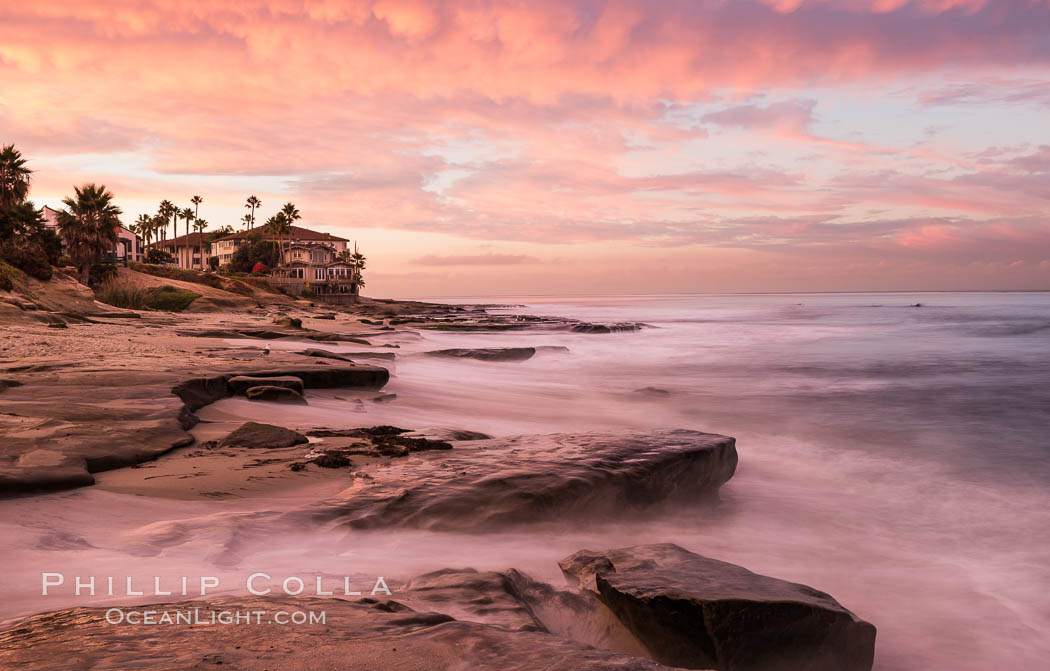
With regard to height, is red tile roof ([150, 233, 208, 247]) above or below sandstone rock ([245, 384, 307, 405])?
above

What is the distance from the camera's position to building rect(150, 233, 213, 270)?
126 metres

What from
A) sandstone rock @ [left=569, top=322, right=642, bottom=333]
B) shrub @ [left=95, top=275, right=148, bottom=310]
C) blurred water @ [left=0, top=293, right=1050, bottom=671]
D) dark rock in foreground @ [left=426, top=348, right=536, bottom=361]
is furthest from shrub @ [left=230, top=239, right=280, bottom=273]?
blurred water @ [left=0, top=293, right=1050, bottom=671]

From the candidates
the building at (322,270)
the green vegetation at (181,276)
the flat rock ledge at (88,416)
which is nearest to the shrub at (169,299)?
the green vegetation at (181,276)

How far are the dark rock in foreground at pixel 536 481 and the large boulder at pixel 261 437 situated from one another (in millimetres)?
1161

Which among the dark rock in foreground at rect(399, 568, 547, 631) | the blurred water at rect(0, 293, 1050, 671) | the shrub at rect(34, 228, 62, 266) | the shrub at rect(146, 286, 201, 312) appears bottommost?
the blurred water at rect(0, 293, 1050, 671)

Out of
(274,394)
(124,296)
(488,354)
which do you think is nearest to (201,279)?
(124,296)

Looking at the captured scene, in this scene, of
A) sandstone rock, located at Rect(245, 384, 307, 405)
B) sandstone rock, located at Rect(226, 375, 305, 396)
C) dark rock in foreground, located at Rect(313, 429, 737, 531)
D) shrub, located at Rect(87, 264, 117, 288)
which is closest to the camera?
dark rock in foreground, located at Rect(313, 429, 737, 531)

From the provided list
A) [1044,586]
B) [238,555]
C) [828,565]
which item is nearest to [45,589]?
[238,555]

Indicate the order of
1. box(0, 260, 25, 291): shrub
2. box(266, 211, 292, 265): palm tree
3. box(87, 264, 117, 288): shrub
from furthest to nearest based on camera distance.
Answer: box(266, 211, 292, 265): palm tree
box(87, 264, 117, 288): shrub
box(0, 260, 25, 291): shrub

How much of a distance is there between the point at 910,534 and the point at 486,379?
11.4 metres

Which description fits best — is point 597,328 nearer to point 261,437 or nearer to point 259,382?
point 259,382

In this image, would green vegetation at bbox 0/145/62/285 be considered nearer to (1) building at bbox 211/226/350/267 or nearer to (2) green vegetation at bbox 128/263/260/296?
(2) green vegetation at bbox 128/263/260/296

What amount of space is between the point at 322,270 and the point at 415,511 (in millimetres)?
117829

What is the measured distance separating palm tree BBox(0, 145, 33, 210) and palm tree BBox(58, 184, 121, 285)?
11.9 ft
